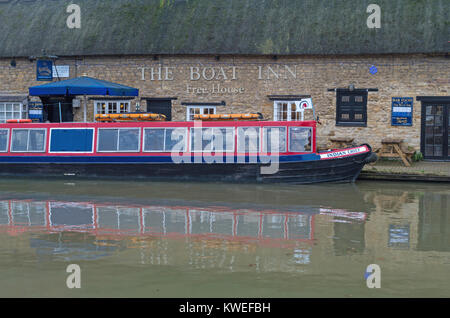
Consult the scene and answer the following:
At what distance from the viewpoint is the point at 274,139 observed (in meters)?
15.9

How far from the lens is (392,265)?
7285 mm

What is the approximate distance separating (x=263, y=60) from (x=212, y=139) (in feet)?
17.0

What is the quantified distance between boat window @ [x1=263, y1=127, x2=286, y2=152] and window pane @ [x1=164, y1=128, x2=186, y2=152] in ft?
7.53

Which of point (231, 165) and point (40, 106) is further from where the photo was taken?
point (40, 106)

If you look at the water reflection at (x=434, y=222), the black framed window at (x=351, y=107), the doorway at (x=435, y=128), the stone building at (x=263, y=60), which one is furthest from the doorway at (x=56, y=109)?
the water reflection at (x=434, y=222)

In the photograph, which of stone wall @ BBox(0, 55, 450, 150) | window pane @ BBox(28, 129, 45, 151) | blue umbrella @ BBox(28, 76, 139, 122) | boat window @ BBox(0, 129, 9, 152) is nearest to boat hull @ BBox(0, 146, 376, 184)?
window pane @ BBox(28, 129, 45, 151)

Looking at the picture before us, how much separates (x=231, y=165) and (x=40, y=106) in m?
9.53

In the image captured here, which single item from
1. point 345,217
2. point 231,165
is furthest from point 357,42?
point 345,217

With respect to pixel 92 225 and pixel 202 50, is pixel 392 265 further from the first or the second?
pixel 202 50

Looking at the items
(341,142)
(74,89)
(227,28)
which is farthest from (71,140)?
(341,142)

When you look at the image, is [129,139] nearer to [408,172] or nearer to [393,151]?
[408,172]

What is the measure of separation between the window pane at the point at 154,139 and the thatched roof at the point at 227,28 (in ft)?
16.0

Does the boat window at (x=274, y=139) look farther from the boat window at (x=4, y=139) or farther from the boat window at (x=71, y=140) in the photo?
the boat window at (x=4, y=139)

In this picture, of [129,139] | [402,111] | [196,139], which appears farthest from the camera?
[402,111]
